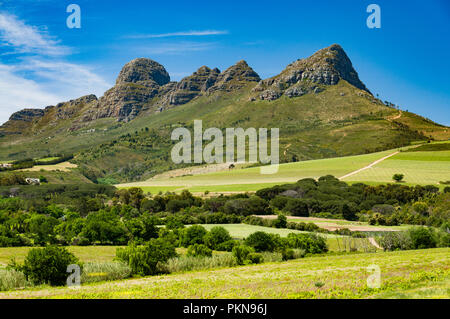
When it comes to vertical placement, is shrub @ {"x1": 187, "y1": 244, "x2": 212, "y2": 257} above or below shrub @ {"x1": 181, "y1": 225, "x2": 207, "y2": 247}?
above

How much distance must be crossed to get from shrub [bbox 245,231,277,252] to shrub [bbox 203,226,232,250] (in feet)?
23.9

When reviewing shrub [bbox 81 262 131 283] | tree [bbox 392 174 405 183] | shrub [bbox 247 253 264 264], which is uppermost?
tree [bbox 392 174 405 183]

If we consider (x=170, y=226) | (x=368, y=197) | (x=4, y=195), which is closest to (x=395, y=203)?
(x=368, y=197)

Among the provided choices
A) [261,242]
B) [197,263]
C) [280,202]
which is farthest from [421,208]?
[197,263]

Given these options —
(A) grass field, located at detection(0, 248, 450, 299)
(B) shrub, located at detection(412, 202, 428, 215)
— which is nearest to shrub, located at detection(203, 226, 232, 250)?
(A) grass field, located at detection(0, 248, 450, 299)

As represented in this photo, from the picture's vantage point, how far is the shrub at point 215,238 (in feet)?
202

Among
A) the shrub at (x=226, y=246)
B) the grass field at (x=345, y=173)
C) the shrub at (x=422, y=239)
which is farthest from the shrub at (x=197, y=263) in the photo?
the grass field at (x=345, y=173)

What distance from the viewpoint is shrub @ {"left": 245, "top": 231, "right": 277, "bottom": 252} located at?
55.9 metres

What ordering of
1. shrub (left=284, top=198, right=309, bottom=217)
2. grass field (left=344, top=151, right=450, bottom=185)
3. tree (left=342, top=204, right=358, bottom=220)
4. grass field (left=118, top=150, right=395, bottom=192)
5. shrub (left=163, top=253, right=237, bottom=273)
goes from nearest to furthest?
shrub (left=163, top=253, right=237, bottom=273), tree (left=342, top=204, right=358, bottom=220), shrub (left=284, top=198, right=309, bottom=217), grass field (left=344, top=151, right=450, bottom=185), grass field (left=118, top=150, right=395, bottom=192)

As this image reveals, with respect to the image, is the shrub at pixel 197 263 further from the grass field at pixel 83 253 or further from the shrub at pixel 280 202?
the shrub at pixel 280 202

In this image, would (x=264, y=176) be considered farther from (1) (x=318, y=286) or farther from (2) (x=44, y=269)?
(1) (x=318, y=286)

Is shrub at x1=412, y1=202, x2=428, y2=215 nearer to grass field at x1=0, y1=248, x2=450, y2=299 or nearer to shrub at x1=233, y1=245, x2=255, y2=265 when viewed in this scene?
shrub at x1=233, y1=245, x2=255, y2=265

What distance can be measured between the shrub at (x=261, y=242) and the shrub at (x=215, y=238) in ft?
23.9
